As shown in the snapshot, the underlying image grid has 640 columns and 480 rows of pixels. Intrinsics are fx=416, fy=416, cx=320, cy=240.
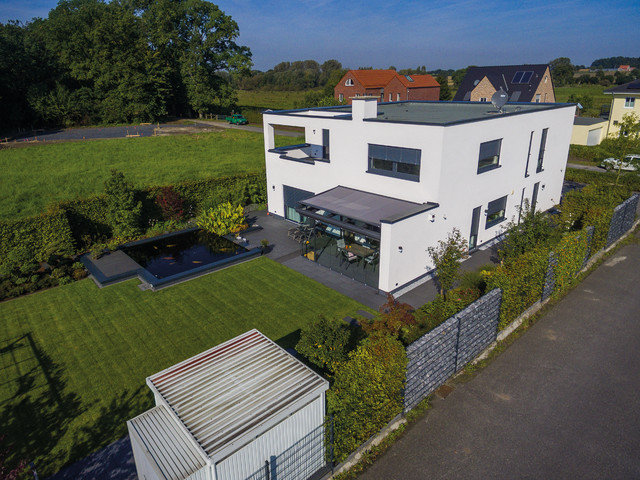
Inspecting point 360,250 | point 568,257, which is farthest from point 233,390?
point 568,257

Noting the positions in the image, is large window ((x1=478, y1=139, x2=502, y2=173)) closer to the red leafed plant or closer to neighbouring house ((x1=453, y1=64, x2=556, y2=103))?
the red leafed plant

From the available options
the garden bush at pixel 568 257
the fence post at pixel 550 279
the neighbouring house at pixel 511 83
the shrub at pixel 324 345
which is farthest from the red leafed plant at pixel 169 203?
the neighbouring house at pixel 511 83

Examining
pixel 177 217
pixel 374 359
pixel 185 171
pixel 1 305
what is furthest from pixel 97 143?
pixel 374 359

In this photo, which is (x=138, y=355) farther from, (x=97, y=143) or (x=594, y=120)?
(x=594, y=120)

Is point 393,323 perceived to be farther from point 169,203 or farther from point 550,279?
point 169,203

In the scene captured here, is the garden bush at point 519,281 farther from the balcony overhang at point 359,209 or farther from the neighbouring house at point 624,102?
the neighbouring house at point 624,102

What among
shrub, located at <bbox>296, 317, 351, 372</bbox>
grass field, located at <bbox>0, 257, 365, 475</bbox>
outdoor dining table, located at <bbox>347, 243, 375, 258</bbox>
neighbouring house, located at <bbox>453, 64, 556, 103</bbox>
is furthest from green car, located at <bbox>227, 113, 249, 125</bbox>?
shrub, located at <bbox>296, 317, 351, 372</bbox>

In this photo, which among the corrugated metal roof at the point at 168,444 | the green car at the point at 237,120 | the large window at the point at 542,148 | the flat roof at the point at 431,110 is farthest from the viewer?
the green car at the point at 237,120
